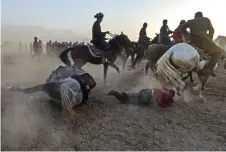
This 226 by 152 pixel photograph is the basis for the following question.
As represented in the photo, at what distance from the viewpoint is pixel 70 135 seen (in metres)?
5.62

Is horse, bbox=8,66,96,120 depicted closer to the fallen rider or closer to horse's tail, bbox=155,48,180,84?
the fallen rider

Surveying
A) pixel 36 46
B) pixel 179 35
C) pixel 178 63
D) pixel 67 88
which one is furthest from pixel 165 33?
pixel 36 46

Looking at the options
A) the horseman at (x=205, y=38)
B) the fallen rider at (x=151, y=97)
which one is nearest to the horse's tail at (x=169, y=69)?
the fallen rider at (x=151, y=97)

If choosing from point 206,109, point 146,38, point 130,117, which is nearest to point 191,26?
point 206,109

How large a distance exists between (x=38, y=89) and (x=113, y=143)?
7.69 feet

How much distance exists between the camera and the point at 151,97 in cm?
762

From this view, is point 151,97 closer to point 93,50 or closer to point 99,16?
point 93,50

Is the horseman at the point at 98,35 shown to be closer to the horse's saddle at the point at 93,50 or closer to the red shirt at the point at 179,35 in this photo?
the horse's saddle at the point at 93,50

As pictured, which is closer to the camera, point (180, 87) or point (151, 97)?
point (151, 97)

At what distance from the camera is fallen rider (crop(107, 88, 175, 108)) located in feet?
24.5

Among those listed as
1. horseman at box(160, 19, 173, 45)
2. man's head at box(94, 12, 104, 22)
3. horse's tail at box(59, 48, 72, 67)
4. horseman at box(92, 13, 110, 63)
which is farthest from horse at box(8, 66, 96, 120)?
horseman at box(160, 19, 173, 45)

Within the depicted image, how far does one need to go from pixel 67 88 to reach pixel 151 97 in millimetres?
2101

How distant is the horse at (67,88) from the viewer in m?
6.53

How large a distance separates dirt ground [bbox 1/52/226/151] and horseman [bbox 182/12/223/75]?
1.35 m
